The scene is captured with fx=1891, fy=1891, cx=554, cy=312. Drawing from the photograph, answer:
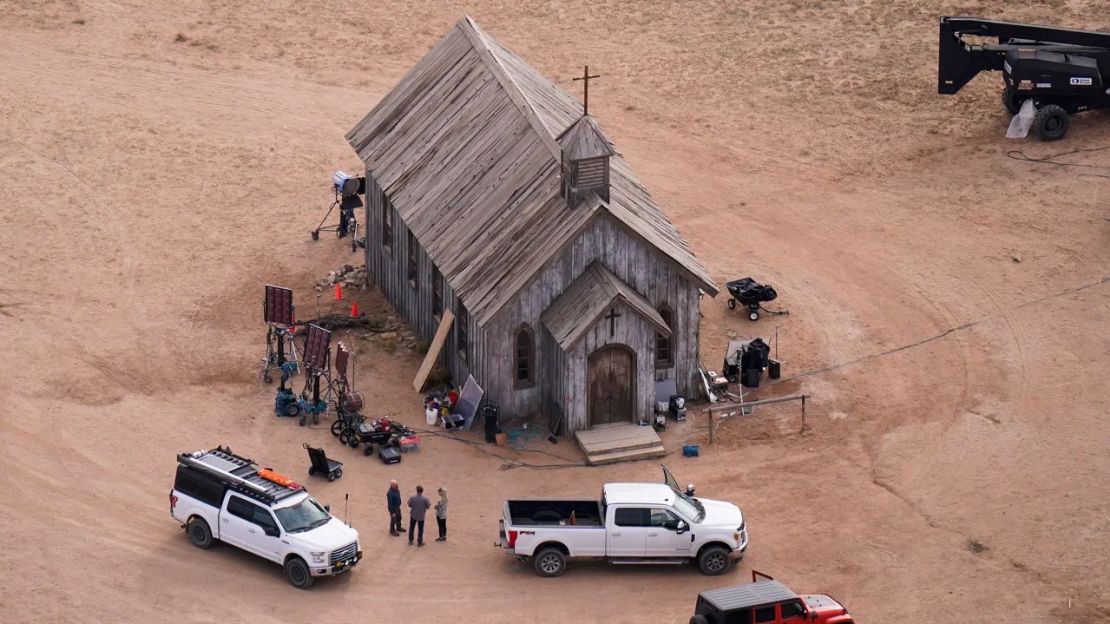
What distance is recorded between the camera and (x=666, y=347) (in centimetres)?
5262

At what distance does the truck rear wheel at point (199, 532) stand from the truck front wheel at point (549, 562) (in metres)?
7.85

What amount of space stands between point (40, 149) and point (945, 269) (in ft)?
106

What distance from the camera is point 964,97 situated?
236ft

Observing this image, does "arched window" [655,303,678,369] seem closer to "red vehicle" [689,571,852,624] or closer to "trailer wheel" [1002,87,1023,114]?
"red vehicle" [689,571,852,624]

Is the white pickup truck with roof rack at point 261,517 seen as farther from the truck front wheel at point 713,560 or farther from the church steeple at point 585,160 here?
the church steeple at point 585,160

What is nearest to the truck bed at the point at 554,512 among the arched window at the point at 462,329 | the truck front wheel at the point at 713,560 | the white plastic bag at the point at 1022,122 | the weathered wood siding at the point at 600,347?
the truck front wheel at the point at 713,560

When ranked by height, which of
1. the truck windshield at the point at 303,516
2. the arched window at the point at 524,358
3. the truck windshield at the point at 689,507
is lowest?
the truck windshield at the point at 303,516

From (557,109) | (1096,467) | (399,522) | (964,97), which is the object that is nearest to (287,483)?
(399,522)

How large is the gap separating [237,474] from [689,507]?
10861 mm

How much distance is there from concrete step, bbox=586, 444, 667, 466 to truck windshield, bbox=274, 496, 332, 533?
805 centimetres

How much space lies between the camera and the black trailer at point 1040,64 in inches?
2608

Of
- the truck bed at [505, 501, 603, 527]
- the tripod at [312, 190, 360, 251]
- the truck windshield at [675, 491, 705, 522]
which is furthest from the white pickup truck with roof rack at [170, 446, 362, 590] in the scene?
the tripod at [312, 190, 360, 251]

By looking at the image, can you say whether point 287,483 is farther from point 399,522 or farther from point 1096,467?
point 1096,467

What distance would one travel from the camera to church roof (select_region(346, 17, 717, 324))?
5112cm
